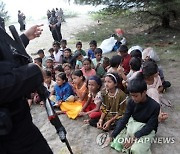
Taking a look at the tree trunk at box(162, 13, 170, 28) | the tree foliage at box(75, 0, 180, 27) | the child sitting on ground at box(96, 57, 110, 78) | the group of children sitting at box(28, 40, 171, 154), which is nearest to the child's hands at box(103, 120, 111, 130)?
the group of children sitting at box(28, 40, 171, 154)

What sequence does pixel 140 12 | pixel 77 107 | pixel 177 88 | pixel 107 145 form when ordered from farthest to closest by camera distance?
pixel 140 12
pixel 177 88
pixel 77 107
pixel 107 145

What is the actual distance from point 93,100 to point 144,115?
1060 mm

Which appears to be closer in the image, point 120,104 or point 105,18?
point 120,104

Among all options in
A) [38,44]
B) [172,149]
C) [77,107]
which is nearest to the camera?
[172,149]

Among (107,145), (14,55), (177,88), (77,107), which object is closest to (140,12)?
(177,88)

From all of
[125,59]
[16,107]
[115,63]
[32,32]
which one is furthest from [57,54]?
[16,107]

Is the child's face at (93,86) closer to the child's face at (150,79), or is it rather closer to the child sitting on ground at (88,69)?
the child's face at (150,79)

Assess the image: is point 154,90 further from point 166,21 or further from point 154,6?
point 166,21

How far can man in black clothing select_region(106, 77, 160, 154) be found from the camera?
2.64 meters

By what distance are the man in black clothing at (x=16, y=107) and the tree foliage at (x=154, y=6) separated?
6373 millimetres

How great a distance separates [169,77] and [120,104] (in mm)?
2005

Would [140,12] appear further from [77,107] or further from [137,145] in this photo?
[137,145]

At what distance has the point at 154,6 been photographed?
25.2 ft

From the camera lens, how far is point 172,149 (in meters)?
2.79
